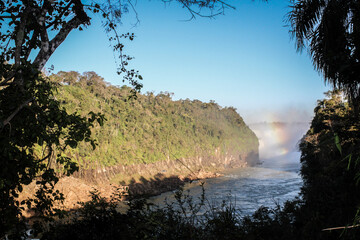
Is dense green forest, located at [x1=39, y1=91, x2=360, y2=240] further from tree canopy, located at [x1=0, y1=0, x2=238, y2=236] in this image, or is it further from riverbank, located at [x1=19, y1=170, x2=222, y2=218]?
riverbank, located at [x1=19, y1=170, x2=222, y2=218]

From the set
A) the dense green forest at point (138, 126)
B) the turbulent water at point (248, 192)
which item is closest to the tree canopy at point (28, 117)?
the turbulent water at point (248, 192)

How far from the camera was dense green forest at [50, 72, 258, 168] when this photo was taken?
3534cm

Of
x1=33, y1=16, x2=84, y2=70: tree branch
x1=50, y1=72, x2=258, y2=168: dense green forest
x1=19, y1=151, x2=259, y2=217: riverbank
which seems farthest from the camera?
x1=50, y1=72, x2=258, y2=168: dense green forest

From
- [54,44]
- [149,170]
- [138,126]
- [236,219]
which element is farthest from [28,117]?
[138,126]

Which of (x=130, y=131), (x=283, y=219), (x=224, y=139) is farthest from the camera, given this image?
(x=224, y=139)

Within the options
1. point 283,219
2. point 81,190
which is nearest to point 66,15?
point 283,219

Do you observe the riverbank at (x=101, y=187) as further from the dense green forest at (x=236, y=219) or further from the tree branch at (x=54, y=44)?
the tree branch at (x=54, y=44)

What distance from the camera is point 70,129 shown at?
10.1 feet

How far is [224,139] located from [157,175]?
1590 inches

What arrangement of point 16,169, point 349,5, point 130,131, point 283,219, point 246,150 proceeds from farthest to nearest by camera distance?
1. point 246,150
2. point 130,131
3. point 283,219
4. point 349,5
5. point 16,169

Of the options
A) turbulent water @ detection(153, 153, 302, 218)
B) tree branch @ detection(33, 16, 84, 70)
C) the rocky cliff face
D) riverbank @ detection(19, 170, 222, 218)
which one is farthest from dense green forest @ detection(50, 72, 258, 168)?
tree branch @ detection(33, 16, 84, 70)

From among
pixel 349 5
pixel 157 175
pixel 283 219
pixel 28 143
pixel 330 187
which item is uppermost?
pixel 349 5

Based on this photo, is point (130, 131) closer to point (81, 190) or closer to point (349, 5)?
point (81, 190)

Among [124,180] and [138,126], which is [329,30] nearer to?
[124,180]
